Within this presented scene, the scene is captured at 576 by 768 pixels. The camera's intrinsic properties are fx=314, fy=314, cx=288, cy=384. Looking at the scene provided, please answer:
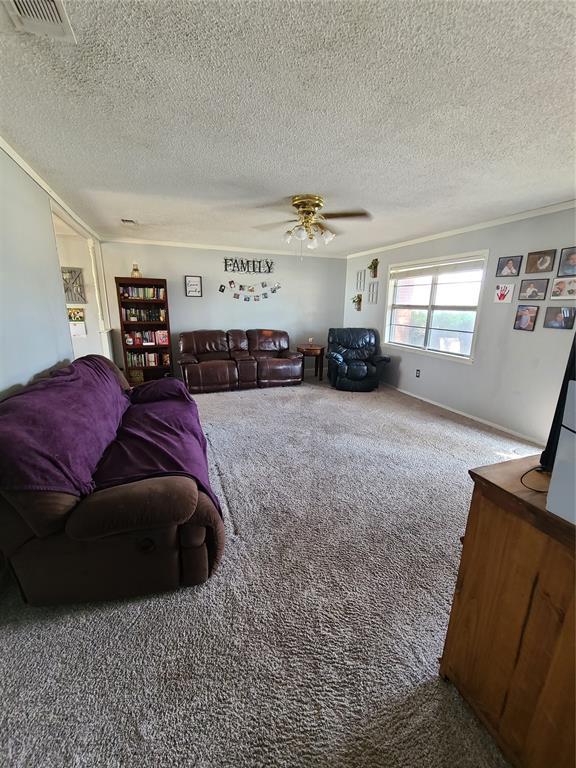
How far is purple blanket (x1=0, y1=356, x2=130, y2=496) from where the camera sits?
3.97 feet

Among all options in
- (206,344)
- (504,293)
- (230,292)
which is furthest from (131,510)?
(230,292)

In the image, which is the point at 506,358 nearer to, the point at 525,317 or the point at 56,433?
the point at 525,317

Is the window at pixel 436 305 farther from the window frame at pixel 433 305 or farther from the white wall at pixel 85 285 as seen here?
the white wall at pixel 85 285

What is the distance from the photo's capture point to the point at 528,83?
135 centimetres

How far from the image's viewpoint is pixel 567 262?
2.87m

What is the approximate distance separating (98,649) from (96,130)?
261cm

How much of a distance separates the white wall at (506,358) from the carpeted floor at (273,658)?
5.79ft

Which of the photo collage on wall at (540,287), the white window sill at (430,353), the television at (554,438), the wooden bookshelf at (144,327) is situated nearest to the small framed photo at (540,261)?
the photo collage on wall at (540,287)

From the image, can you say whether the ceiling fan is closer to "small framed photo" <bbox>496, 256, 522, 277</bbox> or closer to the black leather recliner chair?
"small framed photo" <bbox>496, 256, 522, 277</bbox>

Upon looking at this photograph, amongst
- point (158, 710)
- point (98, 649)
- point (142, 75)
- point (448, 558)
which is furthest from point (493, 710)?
point (142, 75)

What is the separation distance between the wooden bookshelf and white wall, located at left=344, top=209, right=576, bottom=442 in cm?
390

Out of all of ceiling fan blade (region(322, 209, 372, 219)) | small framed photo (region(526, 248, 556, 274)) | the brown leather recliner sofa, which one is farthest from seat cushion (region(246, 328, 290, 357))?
small framed photo (region(526, 248, 556, 274))

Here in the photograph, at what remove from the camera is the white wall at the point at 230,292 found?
5.04 m

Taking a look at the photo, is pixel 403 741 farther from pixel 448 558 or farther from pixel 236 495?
pixel 236 495
